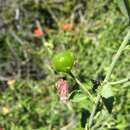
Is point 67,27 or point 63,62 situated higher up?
point 67,27

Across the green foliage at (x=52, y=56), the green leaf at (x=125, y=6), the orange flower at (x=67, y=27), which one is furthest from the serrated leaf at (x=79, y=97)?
the orange flower at (x=67, y=27)

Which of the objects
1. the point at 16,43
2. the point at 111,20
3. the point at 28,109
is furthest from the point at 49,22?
the point at 28,109

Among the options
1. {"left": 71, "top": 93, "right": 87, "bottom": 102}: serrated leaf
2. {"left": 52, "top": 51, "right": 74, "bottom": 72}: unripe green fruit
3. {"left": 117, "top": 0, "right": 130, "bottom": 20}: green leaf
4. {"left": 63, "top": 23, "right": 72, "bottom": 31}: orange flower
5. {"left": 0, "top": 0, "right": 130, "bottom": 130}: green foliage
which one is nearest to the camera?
{"left": 117, "top": 0, "right": 130, "bottom": 20}: green leaf

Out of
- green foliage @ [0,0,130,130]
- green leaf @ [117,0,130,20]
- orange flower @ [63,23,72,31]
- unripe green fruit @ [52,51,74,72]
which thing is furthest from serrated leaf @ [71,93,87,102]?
orange flower @ [63,23,72,31]

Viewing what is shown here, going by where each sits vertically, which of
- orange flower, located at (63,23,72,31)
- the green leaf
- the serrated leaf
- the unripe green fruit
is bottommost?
the serrated leaf

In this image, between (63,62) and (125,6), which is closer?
(125,6)

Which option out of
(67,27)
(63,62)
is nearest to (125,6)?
(63,62)

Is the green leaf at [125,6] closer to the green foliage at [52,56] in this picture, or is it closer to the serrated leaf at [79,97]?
the green foliage at [52,56]

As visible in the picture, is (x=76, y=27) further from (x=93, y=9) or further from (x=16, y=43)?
(x=16, y=43)

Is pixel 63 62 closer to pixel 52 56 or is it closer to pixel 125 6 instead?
pixel 125 6

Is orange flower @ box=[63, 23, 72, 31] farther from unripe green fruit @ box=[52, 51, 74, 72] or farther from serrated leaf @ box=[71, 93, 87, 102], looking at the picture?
unripe green fruit @ box=[52, 51, 74, 72]

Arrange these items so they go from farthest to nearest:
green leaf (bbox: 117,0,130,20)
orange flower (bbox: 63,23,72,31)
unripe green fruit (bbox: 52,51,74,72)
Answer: orange flower (bbox: 63,23,72,31), unripe green fruit (bbox: 52,51,74,72), green leaf (bbox: 117,0,130,20)
